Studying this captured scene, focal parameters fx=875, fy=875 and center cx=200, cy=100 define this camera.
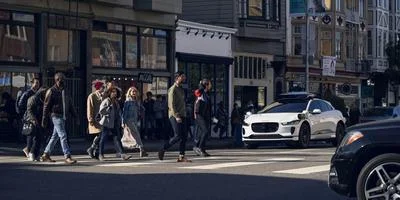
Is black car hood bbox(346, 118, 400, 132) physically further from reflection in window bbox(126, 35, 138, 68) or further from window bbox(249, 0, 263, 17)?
window bbox(249, 0, 263, 17)

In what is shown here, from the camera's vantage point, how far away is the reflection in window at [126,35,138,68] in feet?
102

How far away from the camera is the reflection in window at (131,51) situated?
30.9 m

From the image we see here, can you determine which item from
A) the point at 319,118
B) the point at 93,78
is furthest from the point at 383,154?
the point at 93,78

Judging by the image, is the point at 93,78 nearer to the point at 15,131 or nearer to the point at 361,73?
the point at 15,131

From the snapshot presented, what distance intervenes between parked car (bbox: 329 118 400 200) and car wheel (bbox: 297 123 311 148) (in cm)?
1471

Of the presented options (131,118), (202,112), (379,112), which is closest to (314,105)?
(379,112)

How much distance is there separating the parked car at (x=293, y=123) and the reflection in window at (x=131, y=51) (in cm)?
666

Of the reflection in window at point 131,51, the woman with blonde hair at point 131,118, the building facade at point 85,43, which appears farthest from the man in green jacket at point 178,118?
the reflection in window at point 131,51

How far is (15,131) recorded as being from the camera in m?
25.6

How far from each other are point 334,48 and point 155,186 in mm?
37687

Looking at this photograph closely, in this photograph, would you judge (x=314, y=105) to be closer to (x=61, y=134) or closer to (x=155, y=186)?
(x=61, y=134)

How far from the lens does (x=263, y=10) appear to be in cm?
4028

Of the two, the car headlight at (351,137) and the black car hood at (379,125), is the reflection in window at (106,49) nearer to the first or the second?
the car headlight at (351,137)

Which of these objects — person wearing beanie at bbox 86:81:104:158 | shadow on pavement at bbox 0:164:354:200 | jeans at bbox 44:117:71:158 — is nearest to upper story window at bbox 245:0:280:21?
person wearing beanie at bbox 86:81:104:158
